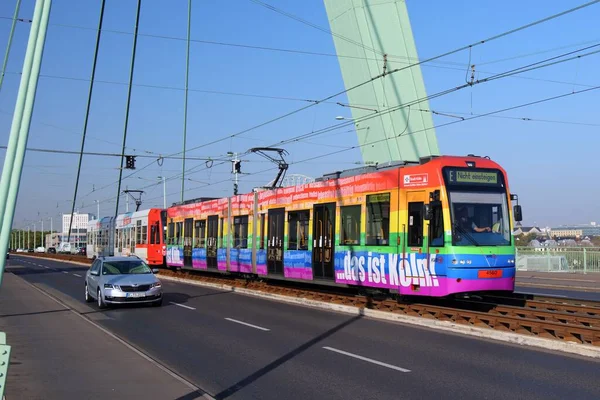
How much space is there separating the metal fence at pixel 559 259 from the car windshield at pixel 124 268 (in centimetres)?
2568

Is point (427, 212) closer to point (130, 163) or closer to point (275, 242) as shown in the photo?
point (275, 242)

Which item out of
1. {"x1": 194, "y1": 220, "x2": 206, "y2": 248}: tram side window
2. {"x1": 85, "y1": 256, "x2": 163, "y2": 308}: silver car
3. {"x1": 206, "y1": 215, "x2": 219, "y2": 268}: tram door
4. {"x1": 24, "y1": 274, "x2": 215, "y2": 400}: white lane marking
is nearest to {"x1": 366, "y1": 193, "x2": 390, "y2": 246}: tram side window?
{"x1": 85, "y1": 256, "x2": 163, "y2": 308}: silver car

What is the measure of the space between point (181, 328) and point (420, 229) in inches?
241

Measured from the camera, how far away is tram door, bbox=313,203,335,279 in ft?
69.3

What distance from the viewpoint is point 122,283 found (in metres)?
19.4

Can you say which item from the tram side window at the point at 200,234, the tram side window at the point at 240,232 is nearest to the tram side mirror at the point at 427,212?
the tram side window at the point at 240,232

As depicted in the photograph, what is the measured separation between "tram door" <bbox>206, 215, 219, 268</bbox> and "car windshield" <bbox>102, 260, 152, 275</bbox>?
33.0 feet

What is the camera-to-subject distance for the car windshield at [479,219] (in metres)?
16.2

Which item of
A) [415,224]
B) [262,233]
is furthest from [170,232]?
[415,224]

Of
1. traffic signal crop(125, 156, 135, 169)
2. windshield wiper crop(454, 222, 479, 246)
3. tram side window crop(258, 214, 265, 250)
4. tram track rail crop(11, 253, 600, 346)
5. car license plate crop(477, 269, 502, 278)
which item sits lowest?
tram track rail crop(11, 253, 600, 346)

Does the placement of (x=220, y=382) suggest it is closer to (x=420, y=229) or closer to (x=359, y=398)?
(x=359, y=398)

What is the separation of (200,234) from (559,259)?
66.9 ft

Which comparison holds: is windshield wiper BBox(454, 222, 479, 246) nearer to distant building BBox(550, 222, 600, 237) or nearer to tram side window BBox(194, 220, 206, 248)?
tram side window BBox(194, 220, 206, 248)

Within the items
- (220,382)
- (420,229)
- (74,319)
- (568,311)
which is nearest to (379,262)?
(420,229)
